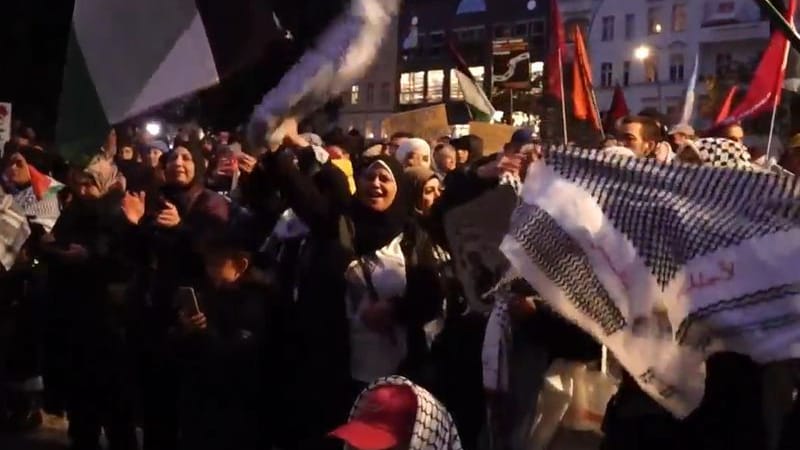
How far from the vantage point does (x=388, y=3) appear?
4371mm

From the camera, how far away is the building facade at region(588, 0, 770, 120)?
200ft

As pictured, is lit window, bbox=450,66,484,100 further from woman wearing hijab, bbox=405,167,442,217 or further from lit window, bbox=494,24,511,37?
lit window, bbox=494,24,511,37

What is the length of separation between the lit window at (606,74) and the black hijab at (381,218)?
199ft

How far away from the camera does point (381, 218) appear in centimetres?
520

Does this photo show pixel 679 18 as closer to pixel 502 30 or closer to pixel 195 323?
pixel 502 30

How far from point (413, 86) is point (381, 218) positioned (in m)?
47.6

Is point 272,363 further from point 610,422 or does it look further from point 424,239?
point 610,422

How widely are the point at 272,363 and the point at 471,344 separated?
1006mm

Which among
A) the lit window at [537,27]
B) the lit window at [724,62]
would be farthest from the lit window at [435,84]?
the lit window at [724,62]

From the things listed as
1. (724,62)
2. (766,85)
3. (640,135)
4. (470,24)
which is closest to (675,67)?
(724,62)

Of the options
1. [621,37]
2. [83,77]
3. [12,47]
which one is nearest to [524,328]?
[83,77]

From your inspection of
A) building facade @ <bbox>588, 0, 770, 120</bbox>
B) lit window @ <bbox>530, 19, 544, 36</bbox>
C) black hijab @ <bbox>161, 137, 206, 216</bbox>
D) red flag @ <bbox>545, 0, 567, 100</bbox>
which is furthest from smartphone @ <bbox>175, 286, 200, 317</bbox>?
lit window @ <bbox>530, 19, 544, 36</bbox>

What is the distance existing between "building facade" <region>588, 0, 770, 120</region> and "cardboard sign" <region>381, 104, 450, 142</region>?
51228mm

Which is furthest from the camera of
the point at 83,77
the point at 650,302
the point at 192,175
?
the point at 192,175
